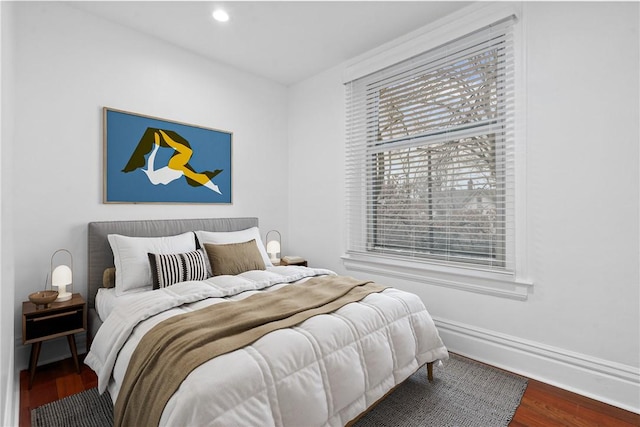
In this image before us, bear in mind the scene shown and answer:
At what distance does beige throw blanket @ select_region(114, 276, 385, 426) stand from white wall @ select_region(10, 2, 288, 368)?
1291 millimetres

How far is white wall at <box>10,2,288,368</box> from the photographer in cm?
240

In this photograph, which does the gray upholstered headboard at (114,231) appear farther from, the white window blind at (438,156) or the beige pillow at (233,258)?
the white window blind at (438,156)

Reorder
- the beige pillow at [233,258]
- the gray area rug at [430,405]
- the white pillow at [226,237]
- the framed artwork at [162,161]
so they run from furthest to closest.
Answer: the white pillow at [226,237], the framed artwork at [162,161], the beige pillow at [233,258], the gray area rug at [430,405]

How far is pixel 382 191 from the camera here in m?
3.25

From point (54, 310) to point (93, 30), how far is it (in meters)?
2.19

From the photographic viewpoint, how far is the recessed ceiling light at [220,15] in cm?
266

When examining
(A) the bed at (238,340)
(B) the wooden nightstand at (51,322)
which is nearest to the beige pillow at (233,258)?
(A) the bed at (238,340)

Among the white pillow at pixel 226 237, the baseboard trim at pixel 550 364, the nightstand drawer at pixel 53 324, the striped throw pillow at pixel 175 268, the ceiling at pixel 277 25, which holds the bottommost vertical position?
the baseboard trim at pixel 550 364

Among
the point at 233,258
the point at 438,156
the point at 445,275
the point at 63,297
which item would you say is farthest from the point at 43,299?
the point at 438,156

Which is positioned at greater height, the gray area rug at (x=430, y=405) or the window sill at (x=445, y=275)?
the window sill at (x=445, y=275)

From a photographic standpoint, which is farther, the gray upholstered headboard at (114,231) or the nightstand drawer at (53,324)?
the gray upholstered headboard at (114,231)

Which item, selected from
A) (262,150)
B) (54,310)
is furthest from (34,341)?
(262,150)

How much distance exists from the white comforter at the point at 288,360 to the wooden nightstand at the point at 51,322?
0.62m

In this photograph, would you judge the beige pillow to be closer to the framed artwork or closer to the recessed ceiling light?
the framed artwork
